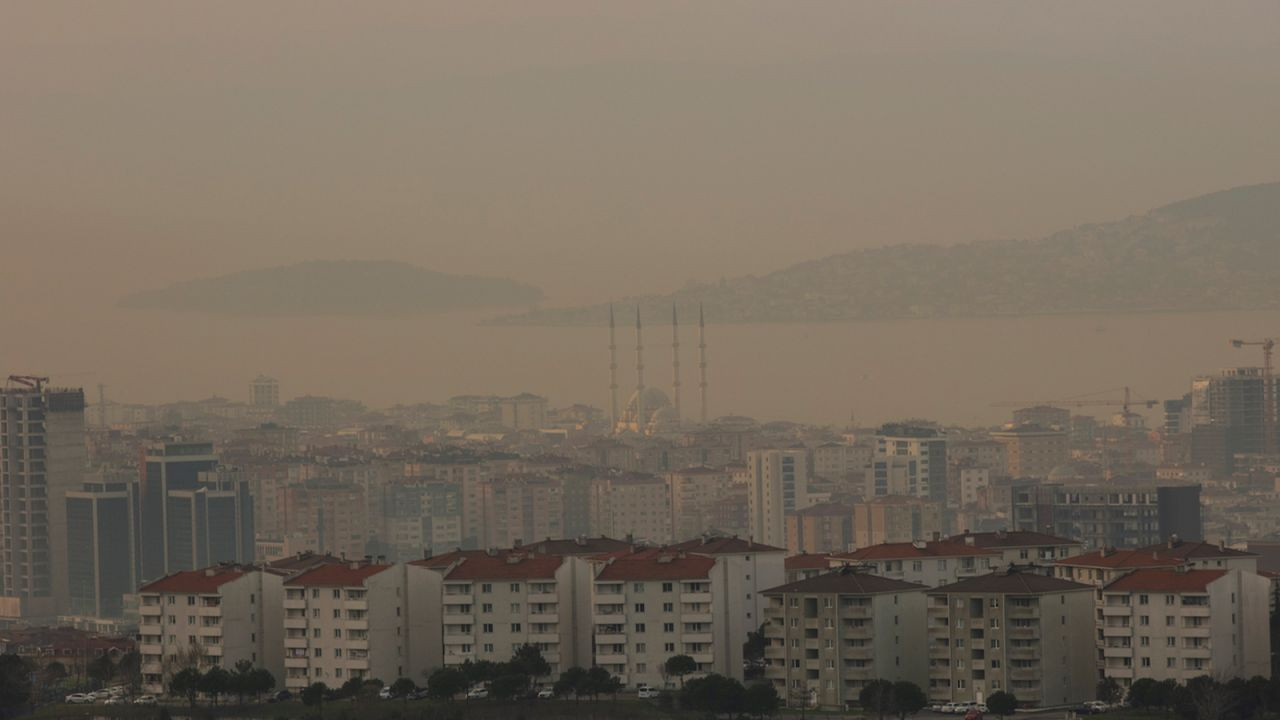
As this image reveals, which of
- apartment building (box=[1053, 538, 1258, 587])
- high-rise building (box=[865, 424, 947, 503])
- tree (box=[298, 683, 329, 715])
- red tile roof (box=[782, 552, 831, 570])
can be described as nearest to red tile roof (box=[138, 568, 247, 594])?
tree (box=[298, 683, 329, 715])

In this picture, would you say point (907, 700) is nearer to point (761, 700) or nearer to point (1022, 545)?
point (761, 700)

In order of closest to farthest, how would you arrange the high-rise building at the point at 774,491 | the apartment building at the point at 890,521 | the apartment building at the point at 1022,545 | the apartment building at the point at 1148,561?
the apartment building at the point at 1148,561
the apartment building at the point at 1022,545
the apartment building at the point at 890,521
the high-rise building at the point at 774,491

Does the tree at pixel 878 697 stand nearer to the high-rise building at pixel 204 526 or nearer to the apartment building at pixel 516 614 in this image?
the apartment building at pixel 516 614

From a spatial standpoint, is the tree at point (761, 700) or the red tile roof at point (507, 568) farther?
the red tile roof at point (507, 568)

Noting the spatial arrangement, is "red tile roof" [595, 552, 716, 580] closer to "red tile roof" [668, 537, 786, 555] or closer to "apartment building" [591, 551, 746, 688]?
"apartment building" [591, 551, 746, 688]

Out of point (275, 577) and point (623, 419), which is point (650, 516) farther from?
point (275, 577)

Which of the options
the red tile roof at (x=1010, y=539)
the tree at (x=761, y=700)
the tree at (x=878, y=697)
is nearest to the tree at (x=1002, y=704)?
the tree at (x=878, y=697)
